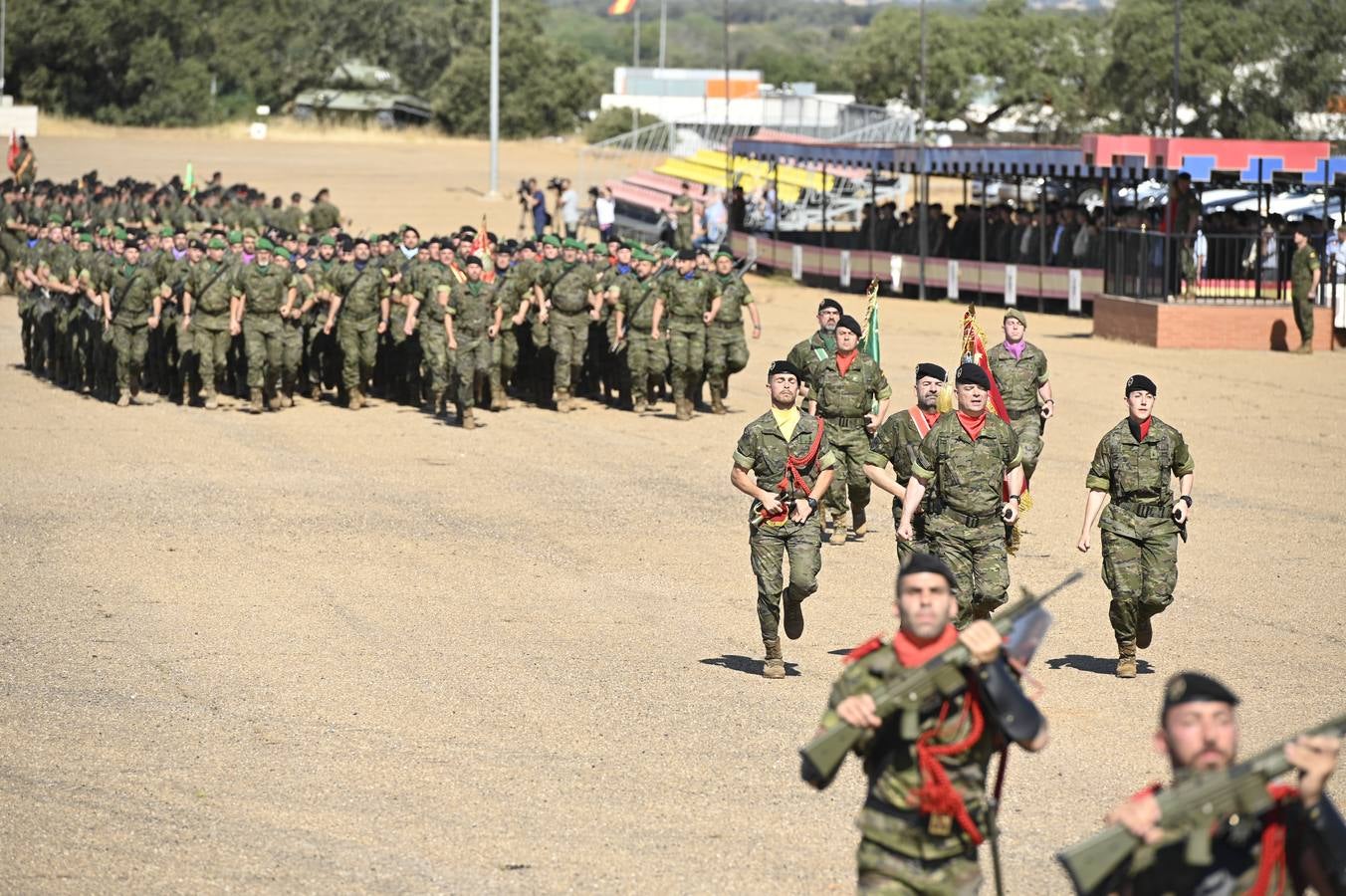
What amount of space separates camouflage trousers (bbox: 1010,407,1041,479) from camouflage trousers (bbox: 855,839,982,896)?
8.65 meters

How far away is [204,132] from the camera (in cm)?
8356

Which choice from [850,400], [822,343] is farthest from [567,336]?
[850,400]

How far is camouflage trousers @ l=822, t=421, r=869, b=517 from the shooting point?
15609 mm

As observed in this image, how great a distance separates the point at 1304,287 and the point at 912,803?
24.7 meters

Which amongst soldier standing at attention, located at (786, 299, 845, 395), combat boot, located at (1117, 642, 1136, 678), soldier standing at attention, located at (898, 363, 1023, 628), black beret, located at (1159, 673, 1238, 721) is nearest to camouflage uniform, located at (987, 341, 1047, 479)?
soldier standing at attention, located at (786, 299, 845, 395)

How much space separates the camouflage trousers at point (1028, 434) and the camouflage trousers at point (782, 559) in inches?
130

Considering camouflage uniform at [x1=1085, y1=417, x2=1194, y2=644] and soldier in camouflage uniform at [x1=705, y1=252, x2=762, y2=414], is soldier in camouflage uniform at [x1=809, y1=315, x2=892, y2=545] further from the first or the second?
soldier in camouflage uniform at [x1=705, y1=252, x2=762, y2=414]

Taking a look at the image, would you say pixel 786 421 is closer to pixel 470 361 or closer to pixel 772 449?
pixel 772 449

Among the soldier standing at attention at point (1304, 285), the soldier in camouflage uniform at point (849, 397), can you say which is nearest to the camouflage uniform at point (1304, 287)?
the soldier standing at attention at point (1304, 285)

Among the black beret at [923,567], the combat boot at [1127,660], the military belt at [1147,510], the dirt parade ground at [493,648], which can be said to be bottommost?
the dirt parade ground at [493,648]

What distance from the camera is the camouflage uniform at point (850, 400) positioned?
15.4 metres

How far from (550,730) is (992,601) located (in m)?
2.50

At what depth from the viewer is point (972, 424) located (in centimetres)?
1109

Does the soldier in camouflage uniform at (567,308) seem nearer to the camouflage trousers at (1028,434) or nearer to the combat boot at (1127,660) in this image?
the camouflage trousers at (1028,434)
